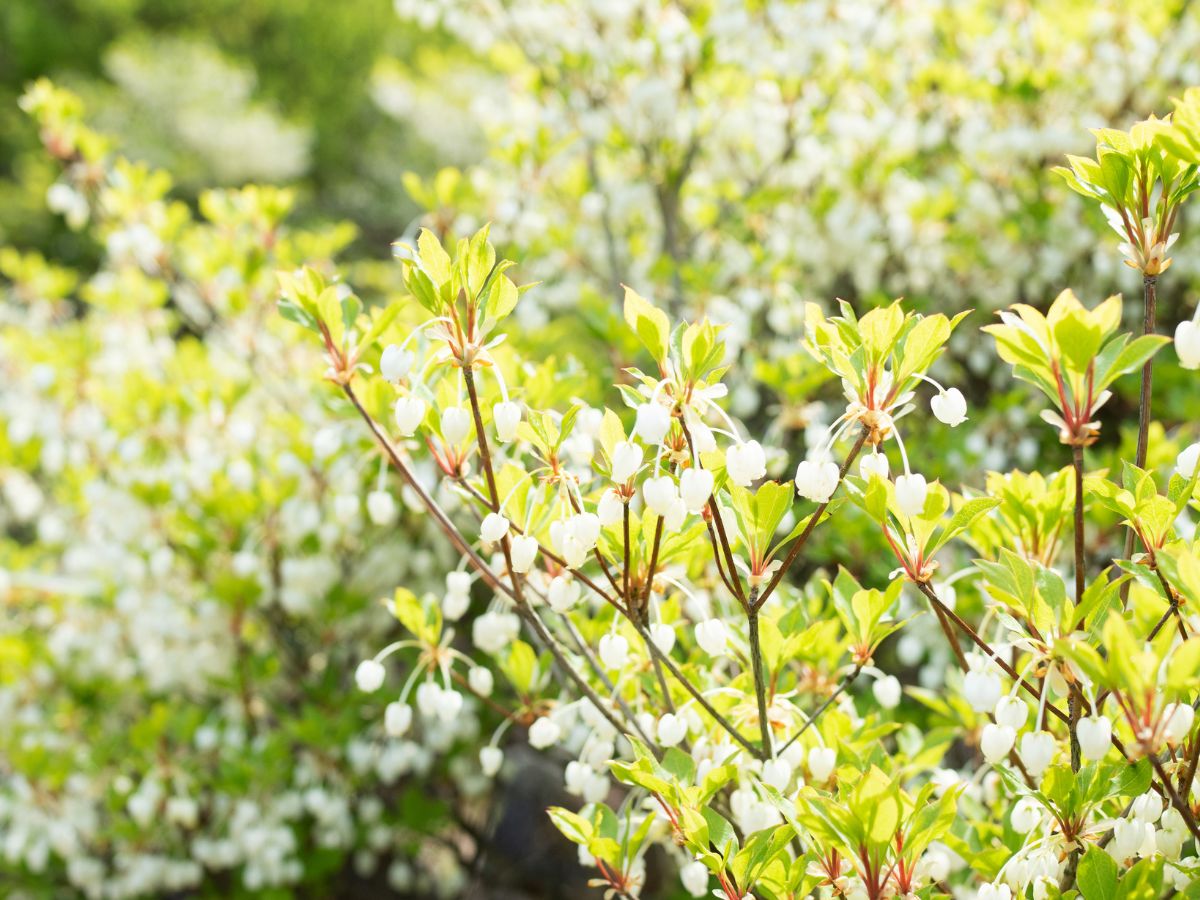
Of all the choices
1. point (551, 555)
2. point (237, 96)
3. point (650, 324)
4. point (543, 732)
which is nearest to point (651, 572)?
point (551, 555)

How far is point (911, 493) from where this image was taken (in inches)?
52.1

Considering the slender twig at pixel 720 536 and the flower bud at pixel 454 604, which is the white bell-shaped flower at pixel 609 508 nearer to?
the slender twig at pixel 720 536

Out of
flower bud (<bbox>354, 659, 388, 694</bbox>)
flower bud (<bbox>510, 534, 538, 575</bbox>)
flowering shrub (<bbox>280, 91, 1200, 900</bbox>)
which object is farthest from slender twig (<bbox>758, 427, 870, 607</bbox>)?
flower bud (<bbox>354, 659, 388, 694</bbox>)

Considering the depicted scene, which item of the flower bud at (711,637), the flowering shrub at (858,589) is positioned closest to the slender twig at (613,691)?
the flowering shrub at (858,589)

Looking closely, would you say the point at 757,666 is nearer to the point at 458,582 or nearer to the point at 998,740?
the point at 998,740

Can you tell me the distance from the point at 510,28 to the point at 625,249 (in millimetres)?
1056

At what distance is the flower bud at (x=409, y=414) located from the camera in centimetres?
148

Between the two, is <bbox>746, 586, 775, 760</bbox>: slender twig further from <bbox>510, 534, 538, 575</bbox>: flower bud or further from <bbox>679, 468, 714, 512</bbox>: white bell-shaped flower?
<bbox>510, 534, 538, 575</bbox>: flower bud

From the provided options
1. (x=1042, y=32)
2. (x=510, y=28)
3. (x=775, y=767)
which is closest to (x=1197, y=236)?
(x=1042, y=32)

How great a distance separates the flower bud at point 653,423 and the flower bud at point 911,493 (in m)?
0.32

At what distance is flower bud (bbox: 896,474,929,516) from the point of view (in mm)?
1319

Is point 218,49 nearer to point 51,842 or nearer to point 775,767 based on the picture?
point 51,842

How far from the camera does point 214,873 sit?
366 cm

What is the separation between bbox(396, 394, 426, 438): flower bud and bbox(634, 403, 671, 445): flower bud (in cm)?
37
